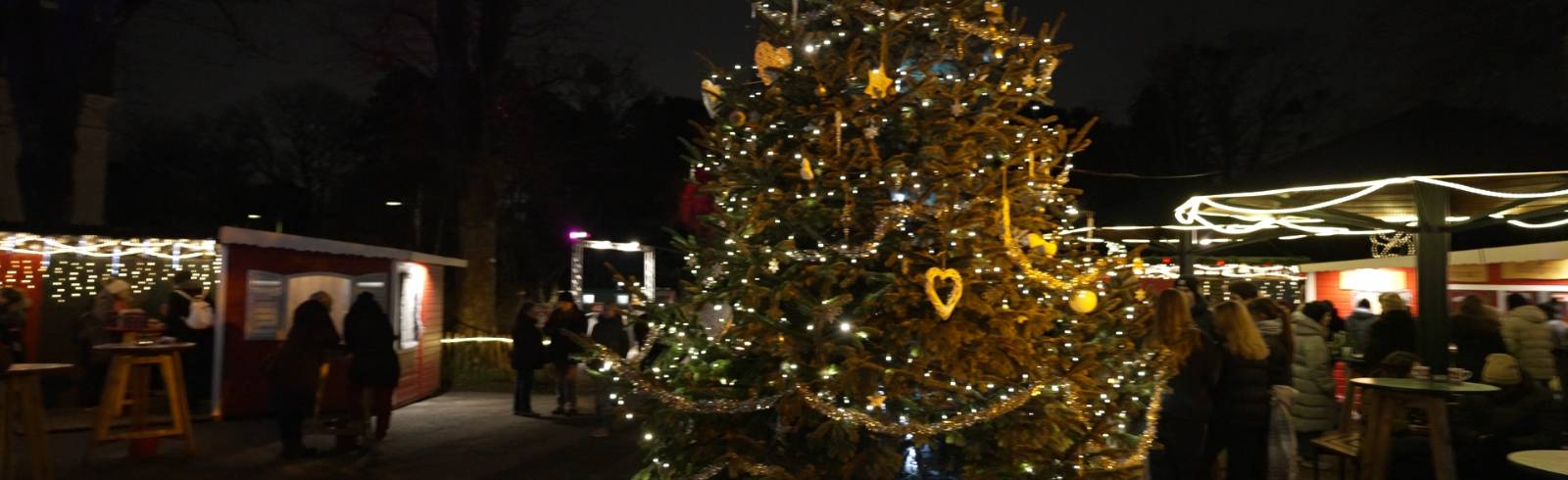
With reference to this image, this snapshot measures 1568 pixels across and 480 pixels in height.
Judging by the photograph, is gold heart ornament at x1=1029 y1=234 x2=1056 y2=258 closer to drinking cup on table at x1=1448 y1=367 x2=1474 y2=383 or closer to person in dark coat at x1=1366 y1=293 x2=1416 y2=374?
drinking cup on table at x1=1448 y1=367 x2=1474 y2=383

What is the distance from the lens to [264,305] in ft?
39.2

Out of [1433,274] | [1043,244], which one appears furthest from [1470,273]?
[1043,244]

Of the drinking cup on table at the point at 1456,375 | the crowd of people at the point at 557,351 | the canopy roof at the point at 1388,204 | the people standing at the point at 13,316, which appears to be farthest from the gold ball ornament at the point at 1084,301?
the people standing at the point at 13,316

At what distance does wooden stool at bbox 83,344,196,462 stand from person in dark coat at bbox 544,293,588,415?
12.8 ft

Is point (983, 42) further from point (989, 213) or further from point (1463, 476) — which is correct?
point (1463, 476)

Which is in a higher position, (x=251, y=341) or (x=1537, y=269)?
(x=1537, y=269)

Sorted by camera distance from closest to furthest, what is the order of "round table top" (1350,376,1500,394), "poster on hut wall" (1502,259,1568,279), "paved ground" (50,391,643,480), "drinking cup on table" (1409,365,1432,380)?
1. "round table top" (1350,376,1500,394)
2. "drinking cup on table" (1409,365,1432,380)
3. "paved ground" (50,391,643,480)
4. "poster on hut wall" (1502,259,1568,279)

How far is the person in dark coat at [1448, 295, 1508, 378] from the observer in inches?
348

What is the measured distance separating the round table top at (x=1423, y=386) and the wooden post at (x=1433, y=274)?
24.0 inches

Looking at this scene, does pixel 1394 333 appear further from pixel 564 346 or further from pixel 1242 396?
pixel 564 346

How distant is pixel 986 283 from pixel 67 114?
15682 mm

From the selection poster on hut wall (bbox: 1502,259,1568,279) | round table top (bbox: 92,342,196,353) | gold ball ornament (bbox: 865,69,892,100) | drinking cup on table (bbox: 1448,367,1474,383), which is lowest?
round table top (bbox: 92,342,196,353)

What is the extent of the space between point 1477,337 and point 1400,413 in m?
1.94

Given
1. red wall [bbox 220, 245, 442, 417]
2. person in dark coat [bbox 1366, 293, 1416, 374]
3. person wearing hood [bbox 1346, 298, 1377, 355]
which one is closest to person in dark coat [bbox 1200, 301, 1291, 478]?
person in dark coat [bbox 1366, 293, 1416, 374]
